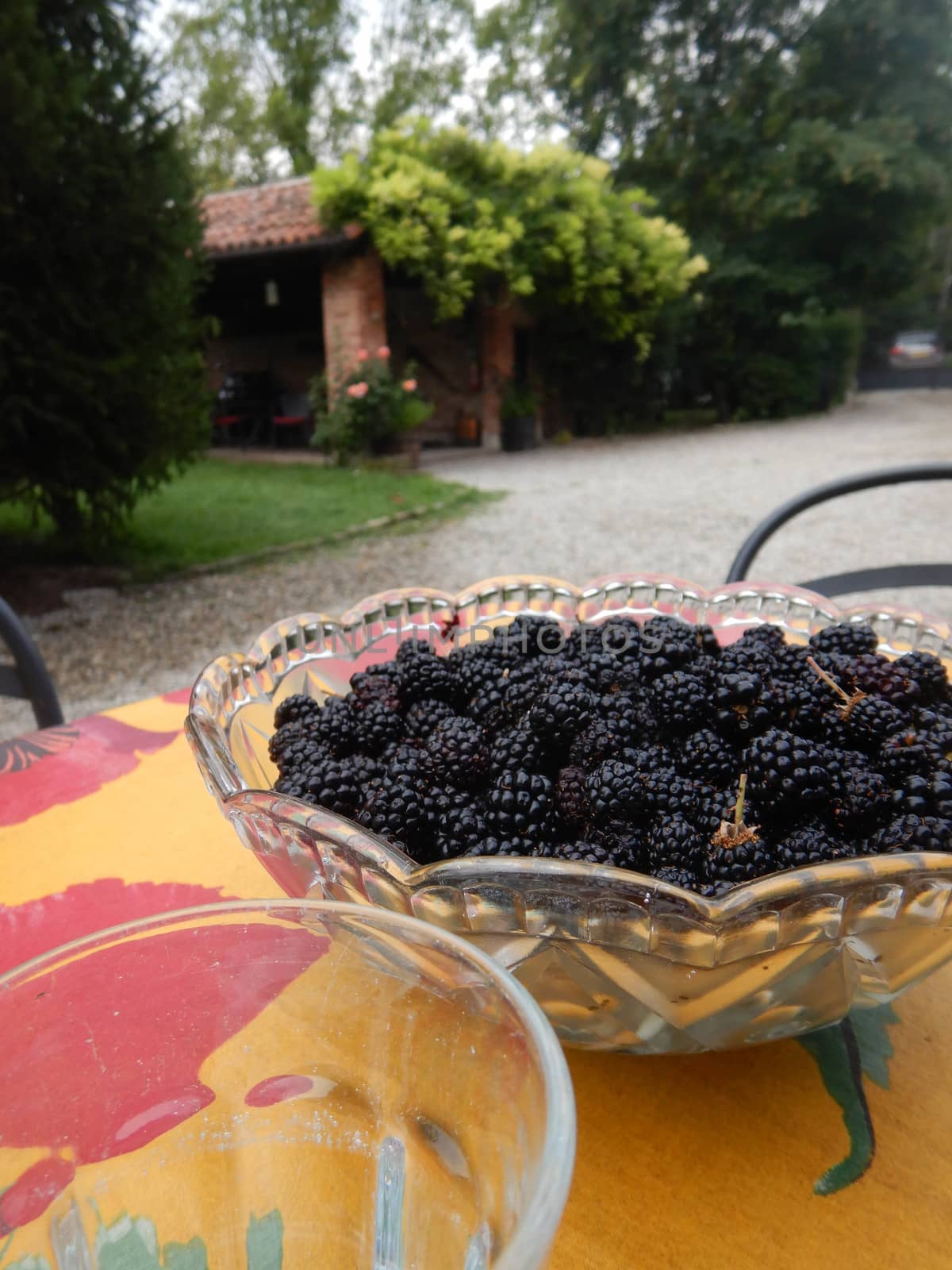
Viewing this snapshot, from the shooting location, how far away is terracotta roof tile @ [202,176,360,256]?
734 centimetres

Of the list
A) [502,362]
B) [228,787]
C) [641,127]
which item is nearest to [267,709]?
[228,787]

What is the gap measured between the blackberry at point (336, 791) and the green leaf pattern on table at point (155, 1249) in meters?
0.20

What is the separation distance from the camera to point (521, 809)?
46 centimetres

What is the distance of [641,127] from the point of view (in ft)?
41.7

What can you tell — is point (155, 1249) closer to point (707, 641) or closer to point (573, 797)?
point (573, 797)

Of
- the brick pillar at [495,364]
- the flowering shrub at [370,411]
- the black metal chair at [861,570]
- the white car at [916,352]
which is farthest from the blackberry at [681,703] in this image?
the white car at [916,352]

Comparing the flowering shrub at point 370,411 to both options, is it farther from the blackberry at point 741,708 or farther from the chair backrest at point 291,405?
the blackberry at point 741,708

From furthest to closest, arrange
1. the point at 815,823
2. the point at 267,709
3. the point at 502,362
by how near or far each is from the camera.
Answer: the point at 502,362, the point at 267,709, the point at 815,823

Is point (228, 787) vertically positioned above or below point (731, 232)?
below

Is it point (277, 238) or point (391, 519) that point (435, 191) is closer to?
point (277, 238)

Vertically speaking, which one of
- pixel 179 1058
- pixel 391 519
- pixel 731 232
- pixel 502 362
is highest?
pixel 731 232

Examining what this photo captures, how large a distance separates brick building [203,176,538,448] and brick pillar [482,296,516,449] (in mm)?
12

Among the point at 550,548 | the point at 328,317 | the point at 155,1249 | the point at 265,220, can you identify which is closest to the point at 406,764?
the point at 155,1249

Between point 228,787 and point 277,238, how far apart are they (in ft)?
25.9
